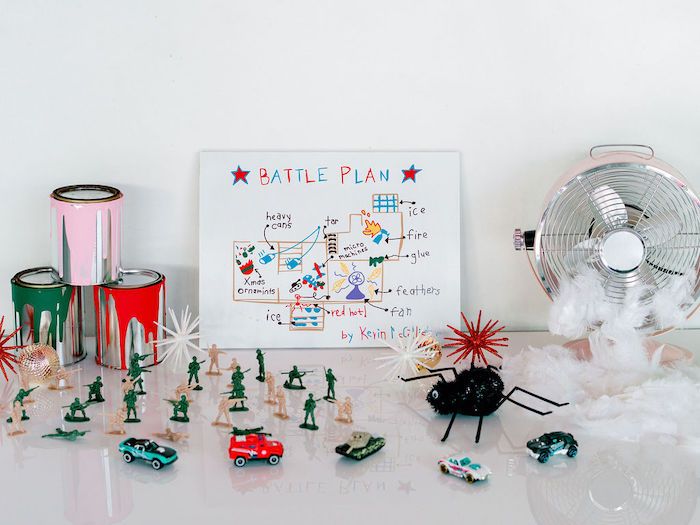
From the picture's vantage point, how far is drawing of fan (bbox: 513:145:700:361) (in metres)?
1.81

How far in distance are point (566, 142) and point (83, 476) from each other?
3.88 feet

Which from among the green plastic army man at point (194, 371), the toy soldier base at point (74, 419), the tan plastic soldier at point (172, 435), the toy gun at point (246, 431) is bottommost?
the tan plastic soldier at point (172, 435)

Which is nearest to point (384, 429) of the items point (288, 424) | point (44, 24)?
point (288, 424)

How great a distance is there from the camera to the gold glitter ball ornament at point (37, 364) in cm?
177

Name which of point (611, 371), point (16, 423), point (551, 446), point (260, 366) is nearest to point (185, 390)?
point (260, 366)

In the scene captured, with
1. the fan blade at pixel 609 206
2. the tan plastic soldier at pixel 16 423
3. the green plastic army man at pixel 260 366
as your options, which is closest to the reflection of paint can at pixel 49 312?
the tan plastic soldier at pixel 16 423

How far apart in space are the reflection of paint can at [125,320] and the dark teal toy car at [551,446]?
791 mm

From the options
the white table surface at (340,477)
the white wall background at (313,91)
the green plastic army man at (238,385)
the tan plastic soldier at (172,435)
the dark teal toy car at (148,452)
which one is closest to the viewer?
the white table surface at (340,477)

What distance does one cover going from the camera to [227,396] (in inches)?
69.7

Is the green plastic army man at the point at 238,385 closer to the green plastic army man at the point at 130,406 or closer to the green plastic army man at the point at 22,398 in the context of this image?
the green plastic army man at the point at 130,406

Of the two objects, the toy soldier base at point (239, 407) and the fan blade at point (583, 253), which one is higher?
the fan blade at point (583, 253)

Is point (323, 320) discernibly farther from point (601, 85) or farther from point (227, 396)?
point (601, 85)

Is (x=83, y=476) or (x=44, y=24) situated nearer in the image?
(x=83, y=476)

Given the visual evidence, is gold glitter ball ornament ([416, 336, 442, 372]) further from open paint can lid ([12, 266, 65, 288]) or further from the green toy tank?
open paint can lid ([12, 266, 65, 288])
